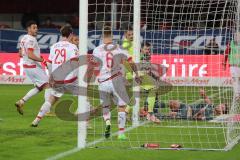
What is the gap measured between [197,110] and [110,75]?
3966mm

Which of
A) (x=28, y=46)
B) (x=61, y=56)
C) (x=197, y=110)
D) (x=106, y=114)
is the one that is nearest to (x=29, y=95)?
(x=28, y=46)

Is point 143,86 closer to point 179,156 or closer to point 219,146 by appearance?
point 219,146

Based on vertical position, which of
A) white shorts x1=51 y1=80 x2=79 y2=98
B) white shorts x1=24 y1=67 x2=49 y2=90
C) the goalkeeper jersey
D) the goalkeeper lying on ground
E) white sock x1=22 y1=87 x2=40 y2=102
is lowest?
the goalkeeper lying on ground

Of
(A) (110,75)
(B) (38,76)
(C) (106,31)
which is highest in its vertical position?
(C) (106,31)

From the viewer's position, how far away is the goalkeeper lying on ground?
615 inches

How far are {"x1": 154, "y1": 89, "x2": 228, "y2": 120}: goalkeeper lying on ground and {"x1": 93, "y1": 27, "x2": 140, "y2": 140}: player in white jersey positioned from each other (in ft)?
10.9

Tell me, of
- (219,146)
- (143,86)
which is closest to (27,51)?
(143,86)

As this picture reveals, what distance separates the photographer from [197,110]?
15703 mm

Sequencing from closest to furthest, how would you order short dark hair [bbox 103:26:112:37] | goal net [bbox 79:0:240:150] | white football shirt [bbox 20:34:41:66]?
1. short dark hair [bbox 103:26:112:37]
2. goal net [bbox 79:0:240:150]
3. white football shirt [bbox 20:34:41:66]

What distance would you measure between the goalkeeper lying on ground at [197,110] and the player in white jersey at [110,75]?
3.33 m

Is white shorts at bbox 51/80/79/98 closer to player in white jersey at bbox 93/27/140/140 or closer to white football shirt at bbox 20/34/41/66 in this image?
white football shirt at bbox 20/34/41/66

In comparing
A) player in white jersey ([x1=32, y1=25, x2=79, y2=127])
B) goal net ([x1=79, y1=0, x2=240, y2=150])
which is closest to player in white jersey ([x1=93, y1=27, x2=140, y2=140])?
goal net ([x1=79, y1=0, x2=240, y2=150])

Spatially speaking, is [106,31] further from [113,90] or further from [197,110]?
[197,110]

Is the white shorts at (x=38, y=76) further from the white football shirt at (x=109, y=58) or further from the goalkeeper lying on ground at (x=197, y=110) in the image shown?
the white football shirt at (x=109, y=58)
